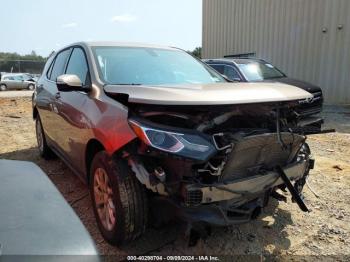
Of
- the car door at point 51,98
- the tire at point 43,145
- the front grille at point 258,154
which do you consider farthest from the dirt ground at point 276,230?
the front grille at point 258,154

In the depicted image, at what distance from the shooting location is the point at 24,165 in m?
2.14

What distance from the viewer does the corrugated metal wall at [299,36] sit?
534 inches

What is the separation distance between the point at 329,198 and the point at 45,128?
3.91 meters

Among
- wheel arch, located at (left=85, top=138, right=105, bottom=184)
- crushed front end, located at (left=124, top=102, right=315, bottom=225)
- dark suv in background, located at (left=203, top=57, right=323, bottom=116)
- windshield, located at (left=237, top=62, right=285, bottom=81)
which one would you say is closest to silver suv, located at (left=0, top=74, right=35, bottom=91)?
dark suv in background, located at (left=203, top=57, right=323, bottom=116)

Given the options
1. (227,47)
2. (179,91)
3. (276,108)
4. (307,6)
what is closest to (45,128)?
(179,91)

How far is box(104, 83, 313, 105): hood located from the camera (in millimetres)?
2635

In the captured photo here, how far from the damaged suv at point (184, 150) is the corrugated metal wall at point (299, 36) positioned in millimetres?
11401

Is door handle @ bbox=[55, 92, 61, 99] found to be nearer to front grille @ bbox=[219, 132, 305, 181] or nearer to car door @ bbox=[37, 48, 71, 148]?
car door @ bbox=[37, 48, 71, 148]

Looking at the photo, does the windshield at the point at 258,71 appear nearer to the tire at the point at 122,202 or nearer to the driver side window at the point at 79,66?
the driver side window at the point at 79,66

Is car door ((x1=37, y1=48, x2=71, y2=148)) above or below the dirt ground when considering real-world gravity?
above

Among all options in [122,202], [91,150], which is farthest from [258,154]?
[91,150]

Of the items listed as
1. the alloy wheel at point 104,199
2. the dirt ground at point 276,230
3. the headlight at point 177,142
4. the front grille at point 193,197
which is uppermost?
the headlight at point 177,142

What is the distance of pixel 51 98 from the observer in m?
4.85

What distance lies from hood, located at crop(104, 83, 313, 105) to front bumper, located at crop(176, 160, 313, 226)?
596mm
